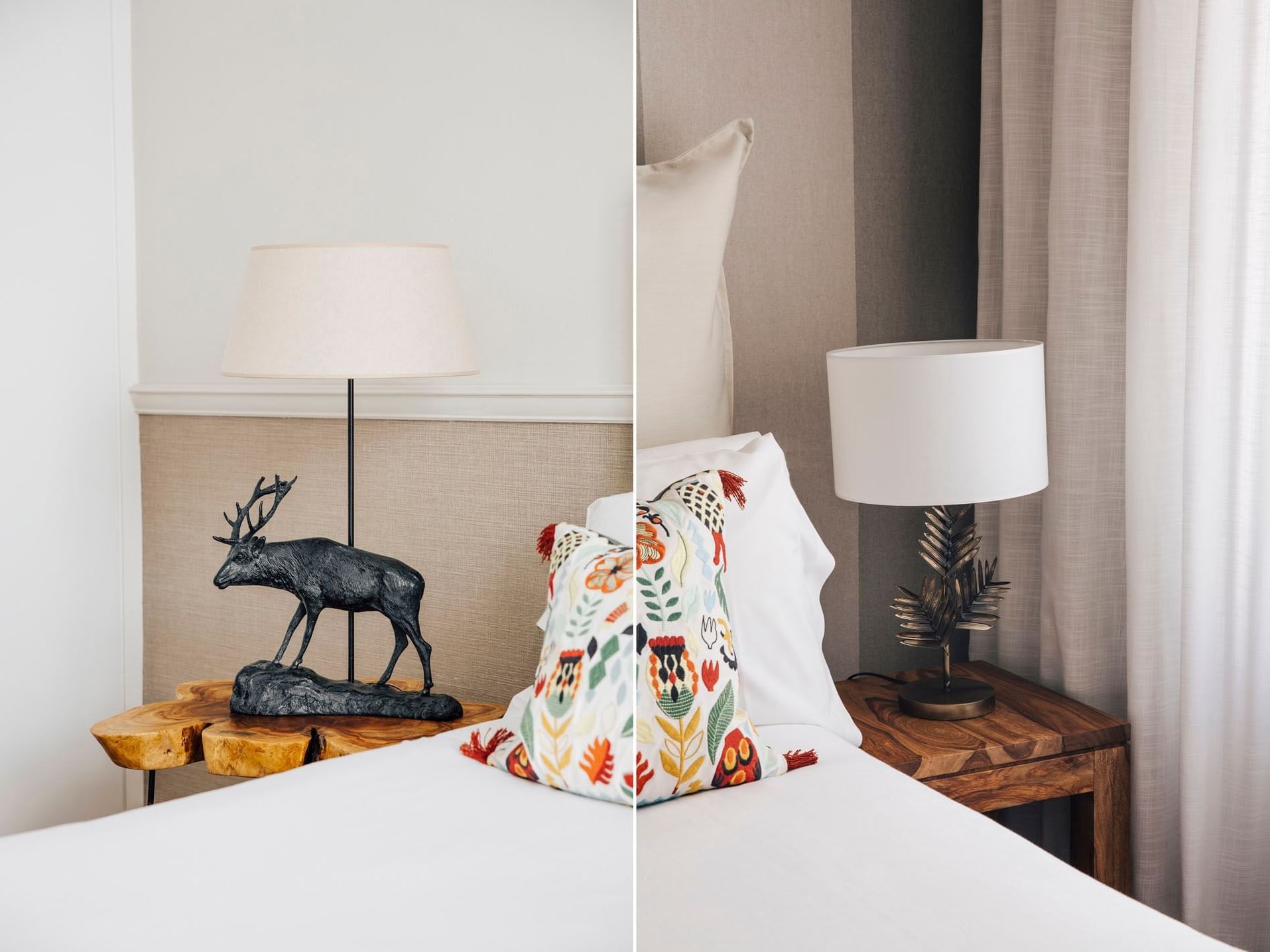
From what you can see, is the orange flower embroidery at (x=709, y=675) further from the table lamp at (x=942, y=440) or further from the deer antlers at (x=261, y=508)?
the deer antlers at (x=261, y=508)

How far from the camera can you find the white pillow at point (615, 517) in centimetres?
24

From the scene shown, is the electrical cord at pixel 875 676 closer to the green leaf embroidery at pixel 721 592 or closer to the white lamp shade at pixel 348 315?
the green leaf embroidery at pixel 721 592

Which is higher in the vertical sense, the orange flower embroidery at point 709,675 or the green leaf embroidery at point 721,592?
the green leaf embroidery at point 721,592

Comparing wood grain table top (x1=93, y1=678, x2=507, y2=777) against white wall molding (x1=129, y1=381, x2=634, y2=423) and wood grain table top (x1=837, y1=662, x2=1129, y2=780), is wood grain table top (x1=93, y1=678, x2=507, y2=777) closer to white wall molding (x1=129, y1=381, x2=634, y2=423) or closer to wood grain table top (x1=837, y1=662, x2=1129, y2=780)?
white wall molding (x1=129, y1=381, x2=634, y2=423)

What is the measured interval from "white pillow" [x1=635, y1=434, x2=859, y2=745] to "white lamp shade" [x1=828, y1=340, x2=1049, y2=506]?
0.03 metres

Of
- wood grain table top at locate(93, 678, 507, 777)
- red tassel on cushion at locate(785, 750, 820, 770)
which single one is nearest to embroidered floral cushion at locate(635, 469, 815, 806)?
red tassel on cushion at locate(785, 750, 820, 770)

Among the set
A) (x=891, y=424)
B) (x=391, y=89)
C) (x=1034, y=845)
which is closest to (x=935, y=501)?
(x=891, y=424)

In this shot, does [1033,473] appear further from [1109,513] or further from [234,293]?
[234,293]

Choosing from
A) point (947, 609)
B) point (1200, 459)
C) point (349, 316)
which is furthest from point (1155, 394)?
point (349, 316)

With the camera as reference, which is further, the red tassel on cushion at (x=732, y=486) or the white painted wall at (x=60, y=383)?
the red tassel on cushion at (x=732, y=486)

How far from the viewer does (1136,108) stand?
35 cm

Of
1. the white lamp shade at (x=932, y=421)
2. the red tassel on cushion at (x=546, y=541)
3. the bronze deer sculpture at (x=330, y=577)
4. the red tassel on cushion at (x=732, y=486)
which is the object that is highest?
the white lamp shade at (x=932, y=421)

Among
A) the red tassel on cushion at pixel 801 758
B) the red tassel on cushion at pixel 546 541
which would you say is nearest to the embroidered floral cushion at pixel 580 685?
the red tassel on cushion at pixel 546 541

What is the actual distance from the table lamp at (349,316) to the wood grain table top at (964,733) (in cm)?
24
